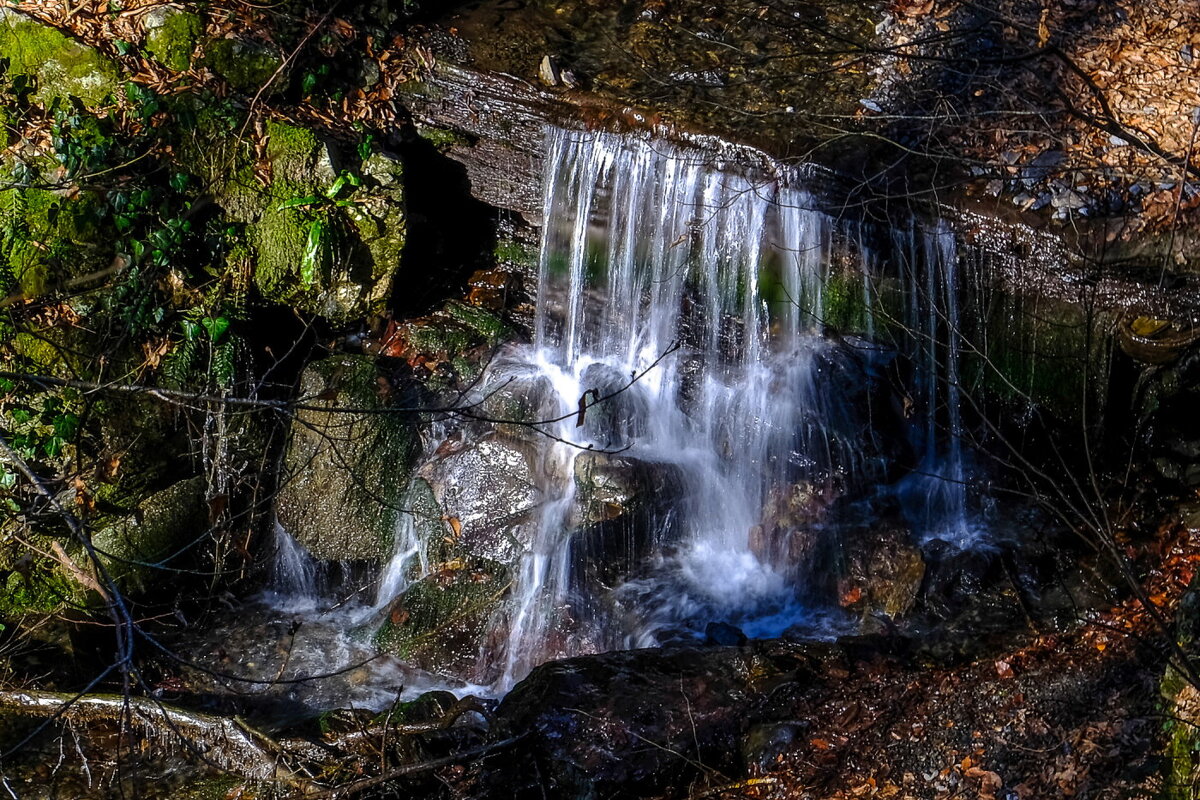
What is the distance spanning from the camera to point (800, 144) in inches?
272

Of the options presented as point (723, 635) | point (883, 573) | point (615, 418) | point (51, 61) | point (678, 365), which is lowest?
point (723, 635)

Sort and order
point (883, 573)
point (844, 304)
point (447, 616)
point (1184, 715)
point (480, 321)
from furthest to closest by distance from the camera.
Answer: point (480, 321)
point (844, 304)
point (447, 616)
point (883, 573)
point (1184, 715)

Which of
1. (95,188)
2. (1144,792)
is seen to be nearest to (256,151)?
(95,188)

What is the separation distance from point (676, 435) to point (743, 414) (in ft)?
1.63

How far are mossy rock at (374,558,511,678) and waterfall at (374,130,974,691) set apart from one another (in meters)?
0.10

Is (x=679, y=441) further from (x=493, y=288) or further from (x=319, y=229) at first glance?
(x=319, y=229)

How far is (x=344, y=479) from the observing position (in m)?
6.61

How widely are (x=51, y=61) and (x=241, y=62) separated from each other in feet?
4.07

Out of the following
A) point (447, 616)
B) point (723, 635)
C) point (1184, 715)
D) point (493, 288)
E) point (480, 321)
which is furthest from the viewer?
point (493, 288)

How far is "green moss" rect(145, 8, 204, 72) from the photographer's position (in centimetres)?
702

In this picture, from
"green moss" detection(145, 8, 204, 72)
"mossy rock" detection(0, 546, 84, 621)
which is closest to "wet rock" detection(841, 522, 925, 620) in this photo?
"mossy rock" detection(0, 546, 84, 621)

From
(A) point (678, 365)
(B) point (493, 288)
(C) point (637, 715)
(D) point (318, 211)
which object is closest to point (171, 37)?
(D) point (318, 211)

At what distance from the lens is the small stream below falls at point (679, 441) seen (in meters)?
6.20

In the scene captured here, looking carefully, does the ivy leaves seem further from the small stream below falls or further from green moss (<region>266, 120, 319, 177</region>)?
the small stream below falls
